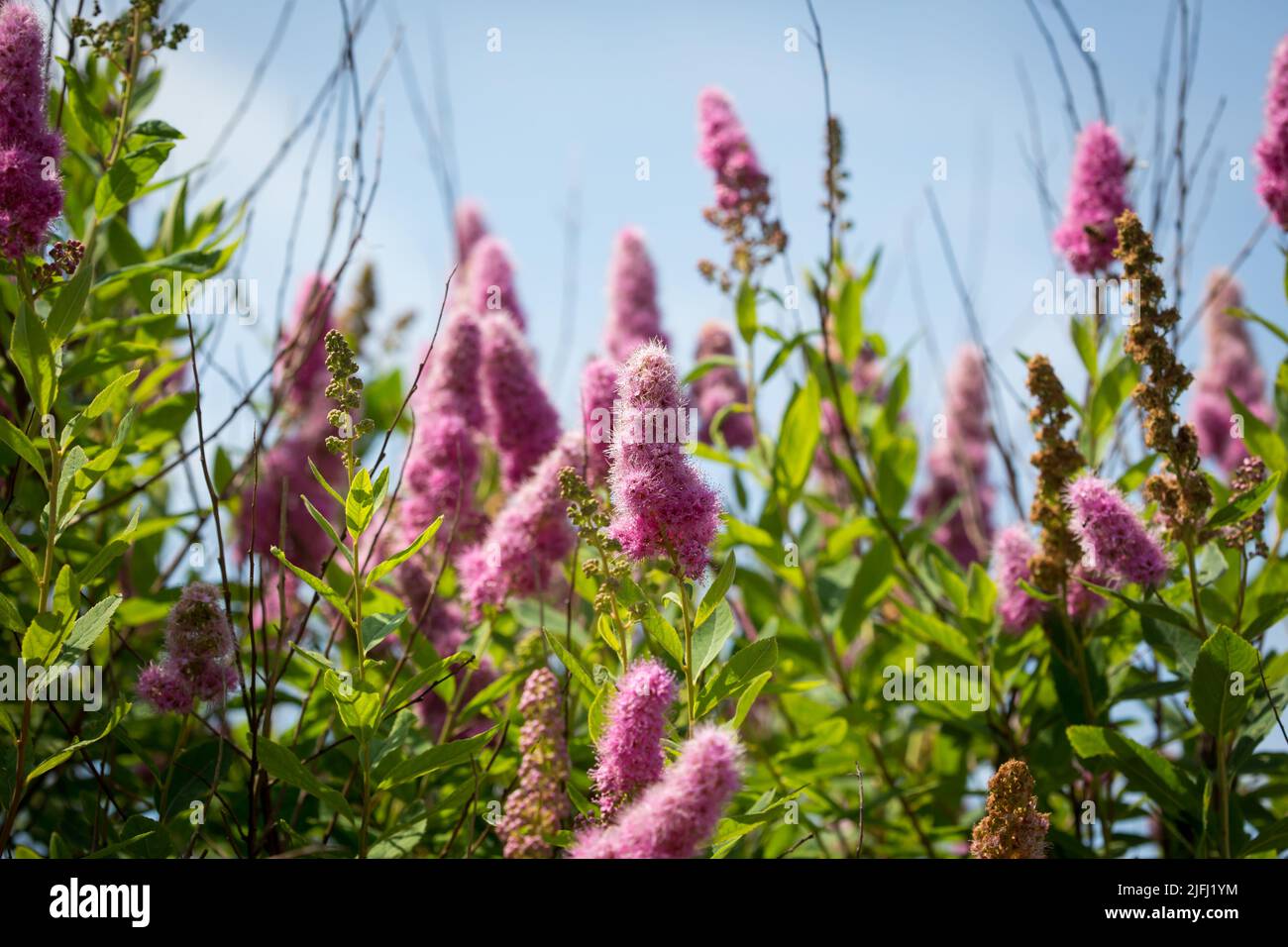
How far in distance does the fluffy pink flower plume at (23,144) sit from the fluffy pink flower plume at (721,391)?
2.38 m

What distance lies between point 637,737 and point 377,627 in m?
0.46

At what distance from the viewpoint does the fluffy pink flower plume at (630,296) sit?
3.64 m

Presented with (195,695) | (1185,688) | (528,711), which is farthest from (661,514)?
(1185,688)

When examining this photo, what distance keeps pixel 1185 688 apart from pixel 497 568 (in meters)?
1.25

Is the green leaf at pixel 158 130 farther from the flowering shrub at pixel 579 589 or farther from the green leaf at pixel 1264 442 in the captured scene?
the green leaf at pixel 1264 442

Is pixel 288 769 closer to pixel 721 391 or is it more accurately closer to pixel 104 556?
pixel 104 556

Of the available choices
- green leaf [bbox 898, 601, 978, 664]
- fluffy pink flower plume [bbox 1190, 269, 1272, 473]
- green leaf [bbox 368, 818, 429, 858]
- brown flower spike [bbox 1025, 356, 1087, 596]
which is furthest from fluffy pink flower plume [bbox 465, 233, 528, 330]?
fluffy pink flower plume [bbox 1190, 269, 1272, 473]

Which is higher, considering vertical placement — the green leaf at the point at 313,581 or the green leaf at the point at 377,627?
the green leaf at the point at 313,581

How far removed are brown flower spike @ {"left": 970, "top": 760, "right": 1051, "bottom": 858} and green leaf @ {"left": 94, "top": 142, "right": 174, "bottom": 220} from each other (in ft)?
5.47

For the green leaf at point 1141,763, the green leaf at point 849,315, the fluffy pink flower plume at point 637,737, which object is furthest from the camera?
the green leaf at point 849,315

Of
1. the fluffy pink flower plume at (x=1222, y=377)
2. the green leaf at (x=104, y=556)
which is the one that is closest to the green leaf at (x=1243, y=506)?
the green leaf at (x=104, y=556)

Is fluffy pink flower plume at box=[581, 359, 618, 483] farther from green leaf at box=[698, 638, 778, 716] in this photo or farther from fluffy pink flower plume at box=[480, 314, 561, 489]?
green leaf at box=[698, 638, 778, 716]

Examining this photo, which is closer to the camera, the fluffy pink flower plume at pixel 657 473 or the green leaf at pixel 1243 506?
the fluffy pink flower plume at pixel 657 473
